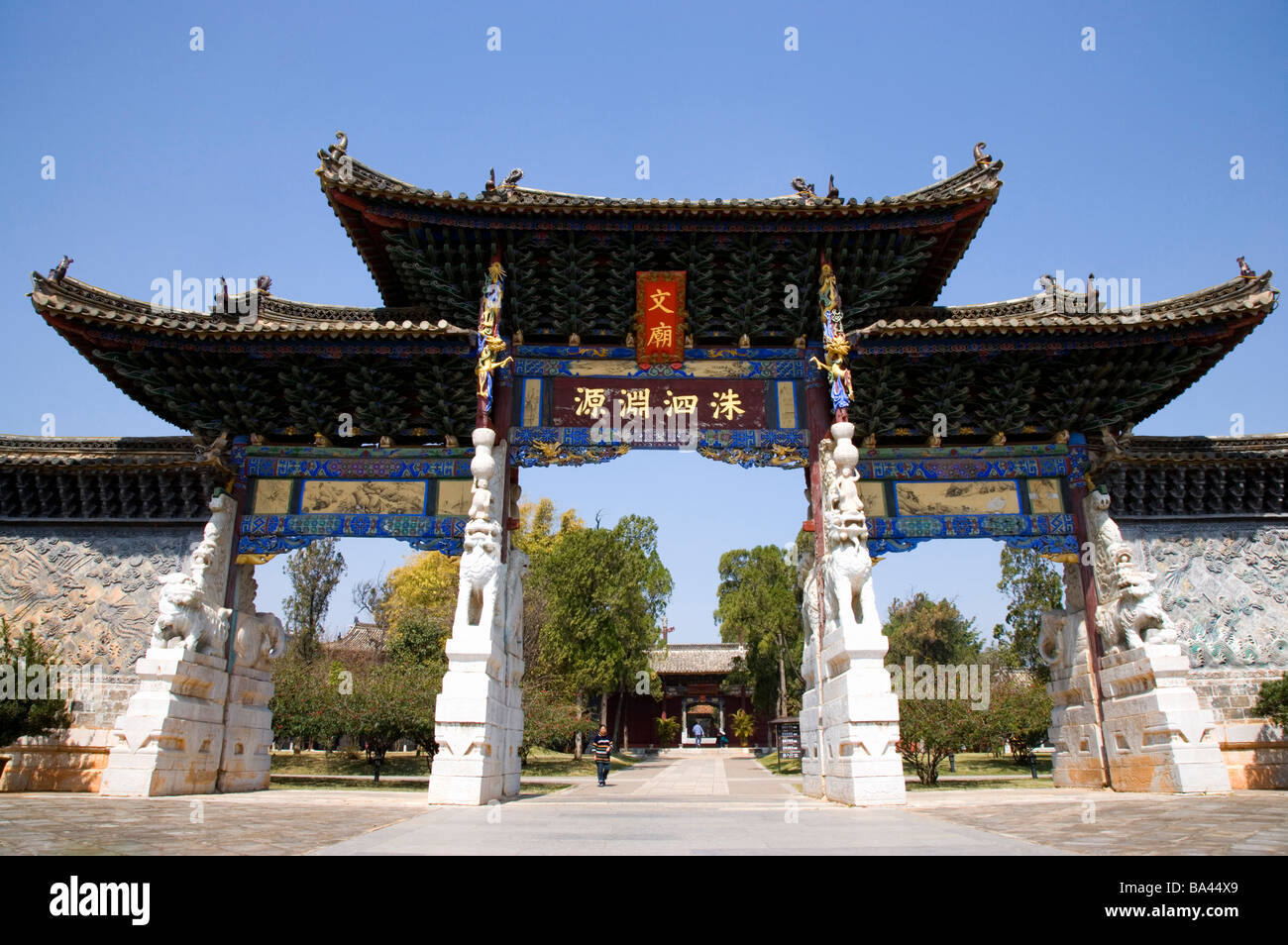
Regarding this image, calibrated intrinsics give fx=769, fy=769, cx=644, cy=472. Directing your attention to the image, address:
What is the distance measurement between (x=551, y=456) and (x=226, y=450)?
5359mm

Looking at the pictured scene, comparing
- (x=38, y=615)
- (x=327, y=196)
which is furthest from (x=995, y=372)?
(x=38, y=615)

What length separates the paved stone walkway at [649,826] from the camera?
5141 mm

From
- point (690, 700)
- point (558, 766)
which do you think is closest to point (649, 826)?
point (558, 766)

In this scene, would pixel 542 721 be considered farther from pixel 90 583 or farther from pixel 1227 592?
pixel 1227 592

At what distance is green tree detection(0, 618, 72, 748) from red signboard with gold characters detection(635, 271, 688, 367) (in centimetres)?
1004

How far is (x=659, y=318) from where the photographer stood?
41.0 feet

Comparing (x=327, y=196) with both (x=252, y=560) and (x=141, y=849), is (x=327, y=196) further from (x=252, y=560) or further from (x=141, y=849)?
(x=141, y=849)

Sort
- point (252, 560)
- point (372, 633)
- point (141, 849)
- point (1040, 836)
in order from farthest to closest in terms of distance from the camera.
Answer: point (372, 633) → point (252, 560) → point (1040, 836) → point (141, 849)

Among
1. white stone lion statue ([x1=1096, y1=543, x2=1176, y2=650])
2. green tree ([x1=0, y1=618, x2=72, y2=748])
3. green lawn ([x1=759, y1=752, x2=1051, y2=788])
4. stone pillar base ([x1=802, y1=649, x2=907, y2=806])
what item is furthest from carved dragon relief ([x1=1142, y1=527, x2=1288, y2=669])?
green tree ([x1=0, y1=618, x2=72, y2=748])

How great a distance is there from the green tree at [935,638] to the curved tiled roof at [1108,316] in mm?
33088

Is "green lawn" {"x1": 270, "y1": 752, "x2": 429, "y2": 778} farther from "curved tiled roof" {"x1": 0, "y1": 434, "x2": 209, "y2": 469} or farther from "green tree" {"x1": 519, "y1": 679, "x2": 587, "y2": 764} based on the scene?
"curved tiled roof" {"x1": 0, "y1": 434, "x2": 209, "y2": 469}

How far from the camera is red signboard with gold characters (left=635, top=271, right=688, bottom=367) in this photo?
40.6ft

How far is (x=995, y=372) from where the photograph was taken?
41.0 feet

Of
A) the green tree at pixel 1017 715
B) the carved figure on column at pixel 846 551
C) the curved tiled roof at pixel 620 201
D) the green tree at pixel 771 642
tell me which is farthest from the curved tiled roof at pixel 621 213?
the green tree at pixel 771 642
